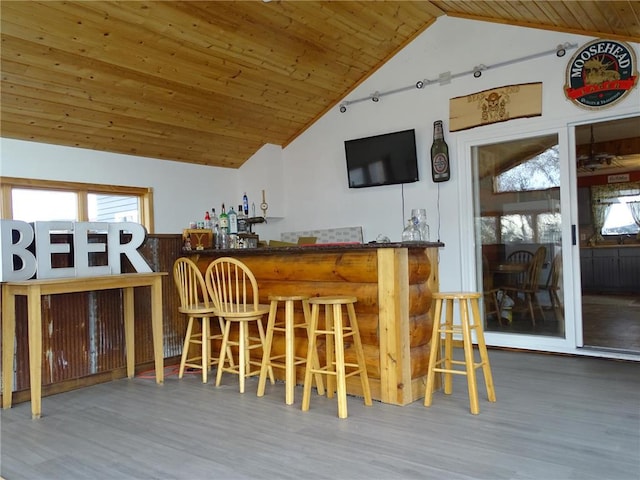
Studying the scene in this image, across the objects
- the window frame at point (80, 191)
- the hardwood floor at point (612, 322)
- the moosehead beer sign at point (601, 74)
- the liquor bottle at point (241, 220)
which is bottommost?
the hardwood floor at point (612, 322)

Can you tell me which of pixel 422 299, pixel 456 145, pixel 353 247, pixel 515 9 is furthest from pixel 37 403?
pixel 515 9

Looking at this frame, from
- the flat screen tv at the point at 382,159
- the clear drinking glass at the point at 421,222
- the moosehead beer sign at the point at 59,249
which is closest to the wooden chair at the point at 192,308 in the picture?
the moosehead beer sign at the point at 59,249

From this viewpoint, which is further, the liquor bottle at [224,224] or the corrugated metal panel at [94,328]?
the liquor bottle at [224,224]

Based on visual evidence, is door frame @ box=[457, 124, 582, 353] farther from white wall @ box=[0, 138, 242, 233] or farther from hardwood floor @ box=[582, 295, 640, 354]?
white wall @ box=[0, 138, 242, 233]

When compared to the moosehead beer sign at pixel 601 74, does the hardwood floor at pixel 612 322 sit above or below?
below

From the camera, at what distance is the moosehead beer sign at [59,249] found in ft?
10.9

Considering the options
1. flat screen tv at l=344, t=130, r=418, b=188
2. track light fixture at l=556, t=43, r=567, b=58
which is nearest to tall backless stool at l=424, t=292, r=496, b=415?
flat screen tv at l=344, t=130, r=418, b=188

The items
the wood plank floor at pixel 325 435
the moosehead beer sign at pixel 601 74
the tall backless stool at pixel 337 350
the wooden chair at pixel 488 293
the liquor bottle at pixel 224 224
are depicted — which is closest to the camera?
the wood plank floor at pixel 325 435

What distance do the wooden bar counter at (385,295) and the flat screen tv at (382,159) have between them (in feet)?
7.29

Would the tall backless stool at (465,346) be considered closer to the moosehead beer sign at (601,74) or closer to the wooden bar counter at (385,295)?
the wooden bar counter at (385,295)

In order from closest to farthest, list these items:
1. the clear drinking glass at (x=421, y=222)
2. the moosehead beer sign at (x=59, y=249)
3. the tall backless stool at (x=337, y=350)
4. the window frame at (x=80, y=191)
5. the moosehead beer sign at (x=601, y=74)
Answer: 1. the tall backless stool at (x=337, y=350)
2. the moosehead beer sign at (x=59, y=249)
3. the clear drinking glass at (x=421, y=222)
4. the moosehead beer sign at (x=601, y=74)
5. the window frame at (x=80, y=191)

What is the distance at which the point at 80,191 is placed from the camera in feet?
18.5

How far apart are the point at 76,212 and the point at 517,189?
4588 millimetres

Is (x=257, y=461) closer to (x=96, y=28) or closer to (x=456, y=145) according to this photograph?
(x=96, y=28)
